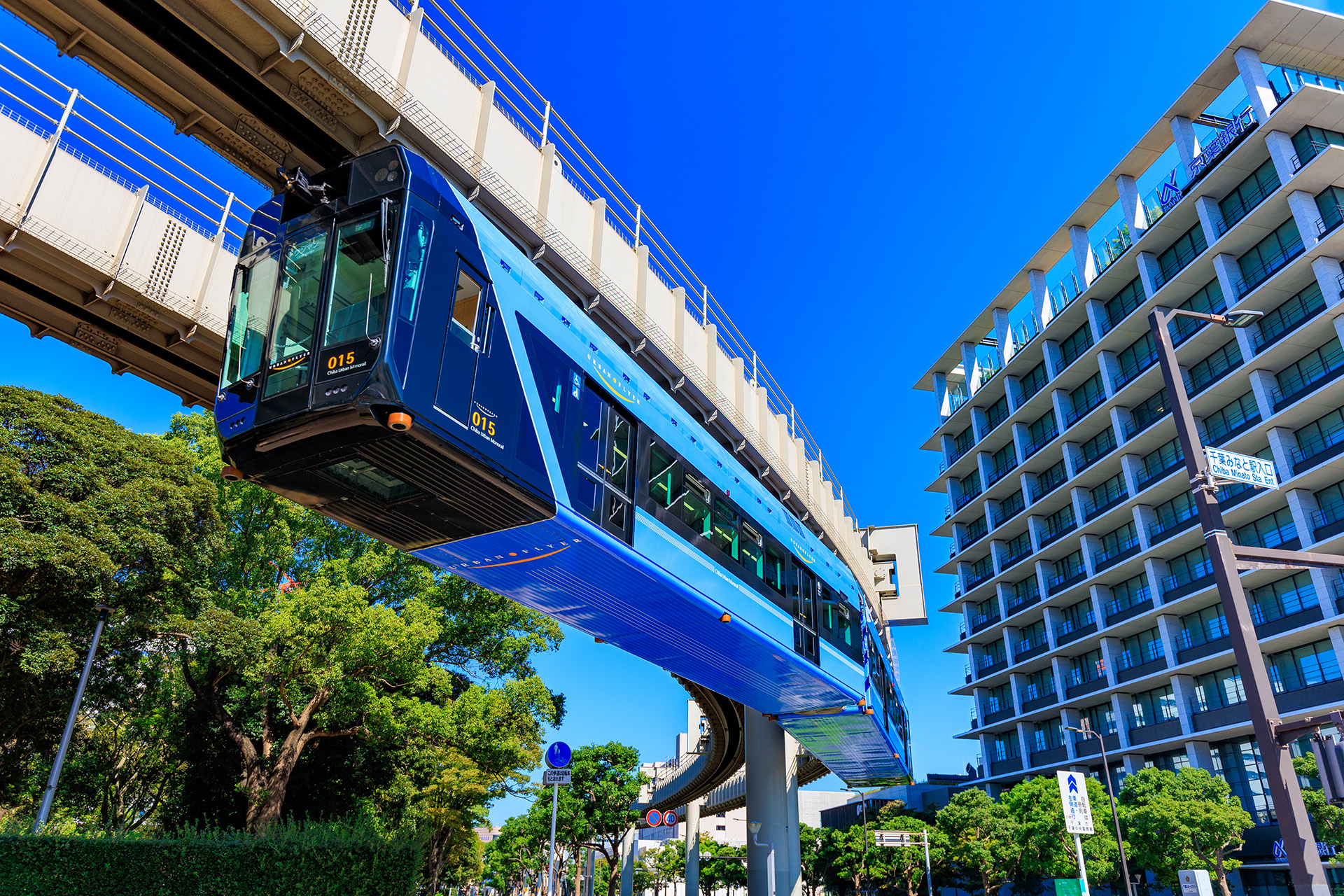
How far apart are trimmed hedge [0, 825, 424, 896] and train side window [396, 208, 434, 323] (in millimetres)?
9702

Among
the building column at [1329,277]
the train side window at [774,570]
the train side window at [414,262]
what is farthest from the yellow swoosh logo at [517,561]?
the building column at [1329,277]

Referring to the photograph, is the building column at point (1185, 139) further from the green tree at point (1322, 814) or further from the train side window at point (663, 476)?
the train side window at point (663, 476)

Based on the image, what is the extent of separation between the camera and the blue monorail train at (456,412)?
8.61m

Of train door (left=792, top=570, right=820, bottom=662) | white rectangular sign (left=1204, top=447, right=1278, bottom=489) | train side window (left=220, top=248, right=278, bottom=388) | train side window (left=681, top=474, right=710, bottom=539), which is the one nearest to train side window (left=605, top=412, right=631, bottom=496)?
train side window (left=681, top=474, right=710, bottom=539)

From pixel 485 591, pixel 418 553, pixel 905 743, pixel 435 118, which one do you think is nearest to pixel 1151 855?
pixel 905 743

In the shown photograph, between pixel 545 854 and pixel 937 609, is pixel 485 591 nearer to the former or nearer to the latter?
pixel 545 854

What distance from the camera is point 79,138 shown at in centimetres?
1263

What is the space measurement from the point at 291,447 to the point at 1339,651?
56752mm

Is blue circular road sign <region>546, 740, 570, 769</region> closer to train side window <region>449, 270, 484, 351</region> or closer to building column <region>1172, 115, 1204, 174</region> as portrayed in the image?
train side window <region>449, 270, 484, 351</region>

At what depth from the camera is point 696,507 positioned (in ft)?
44.1

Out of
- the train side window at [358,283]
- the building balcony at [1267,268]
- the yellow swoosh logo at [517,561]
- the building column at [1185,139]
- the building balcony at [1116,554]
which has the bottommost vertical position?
the yellow swoosh logo at [517,561]

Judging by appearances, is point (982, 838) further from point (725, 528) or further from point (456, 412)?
point (456, 412)

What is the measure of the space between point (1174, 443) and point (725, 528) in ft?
191

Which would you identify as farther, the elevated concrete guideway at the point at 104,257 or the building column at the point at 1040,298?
the building column at the point at 1040,298
